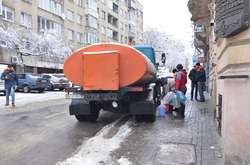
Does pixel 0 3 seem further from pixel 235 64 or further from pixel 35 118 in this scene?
pixel 235 64

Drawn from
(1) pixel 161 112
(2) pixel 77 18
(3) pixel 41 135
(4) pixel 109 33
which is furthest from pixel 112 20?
(3) pixel 41 135

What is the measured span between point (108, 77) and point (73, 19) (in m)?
47.7

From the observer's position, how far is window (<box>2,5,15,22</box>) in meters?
40.5

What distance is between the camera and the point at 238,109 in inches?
259

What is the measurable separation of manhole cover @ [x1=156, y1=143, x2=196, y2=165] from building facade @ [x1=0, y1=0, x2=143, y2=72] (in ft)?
49.2

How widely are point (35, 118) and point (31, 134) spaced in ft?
10.7

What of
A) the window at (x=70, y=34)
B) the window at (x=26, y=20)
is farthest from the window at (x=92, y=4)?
the window at (x=26, y=20)

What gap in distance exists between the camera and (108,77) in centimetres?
1225

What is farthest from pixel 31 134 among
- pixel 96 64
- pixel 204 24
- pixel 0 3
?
pixel 0 3

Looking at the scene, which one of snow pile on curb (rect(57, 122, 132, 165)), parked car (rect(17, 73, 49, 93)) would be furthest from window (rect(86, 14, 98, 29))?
snow pile on curb (rect(57, 122, 132, 165))

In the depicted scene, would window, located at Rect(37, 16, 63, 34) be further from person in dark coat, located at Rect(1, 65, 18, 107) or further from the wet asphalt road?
the wet asphalt road

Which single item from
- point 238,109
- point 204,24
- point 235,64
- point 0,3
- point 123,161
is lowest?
point 123,161

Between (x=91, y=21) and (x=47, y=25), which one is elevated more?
(x=91, y=21)

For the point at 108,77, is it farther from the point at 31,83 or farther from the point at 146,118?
the point at 31,83
